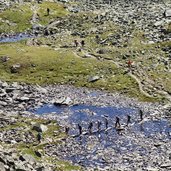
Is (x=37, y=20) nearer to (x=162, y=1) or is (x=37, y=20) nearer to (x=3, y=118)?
(x=162, y=1)

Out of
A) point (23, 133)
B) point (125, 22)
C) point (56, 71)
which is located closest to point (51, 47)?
point (56, 71)

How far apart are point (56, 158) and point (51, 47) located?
4868 centimetres

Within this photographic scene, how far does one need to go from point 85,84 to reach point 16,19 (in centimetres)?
4932

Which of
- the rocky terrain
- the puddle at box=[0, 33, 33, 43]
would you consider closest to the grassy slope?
the rocky terrain

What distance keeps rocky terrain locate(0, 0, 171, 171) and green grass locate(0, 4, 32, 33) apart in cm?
25

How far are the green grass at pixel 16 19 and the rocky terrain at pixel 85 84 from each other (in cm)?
25

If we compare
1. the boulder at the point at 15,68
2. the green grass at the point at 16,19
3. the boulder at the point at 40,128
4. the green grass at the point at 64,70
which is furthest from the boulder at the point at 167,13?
the boulder at the point at 40,128

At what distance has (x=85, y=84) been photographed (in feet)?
306

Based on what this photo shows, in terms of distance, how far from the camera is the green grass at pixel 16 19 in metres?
131

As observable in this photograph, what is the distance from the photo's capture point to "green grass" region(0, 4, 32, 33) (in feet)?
431

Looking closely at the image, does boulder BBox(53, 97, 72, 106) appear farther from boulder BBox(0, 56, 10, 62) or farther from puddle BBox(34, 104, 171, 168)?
boulder BBox(0, 56, 10, 62)

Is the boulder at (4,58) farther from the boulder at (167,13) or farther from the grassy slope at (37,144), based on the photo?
the boulder at (167,13)

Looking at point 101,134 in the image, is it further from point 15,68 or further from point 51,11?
point 51,11

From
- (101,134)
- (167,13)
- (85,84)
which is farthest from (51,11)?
(101,134)
